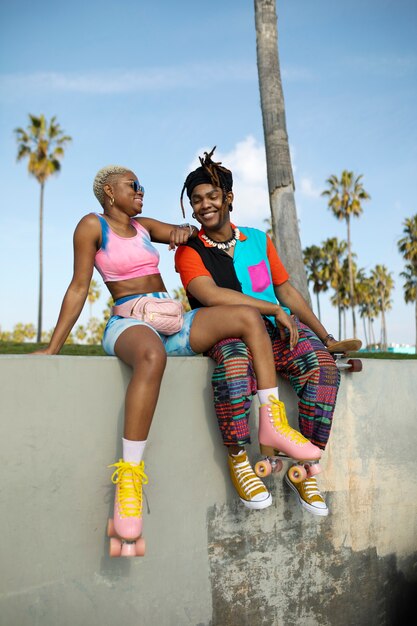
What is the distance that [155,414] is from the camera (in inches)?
110

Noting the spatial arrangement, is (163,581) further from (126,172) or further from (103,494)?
(126,172)

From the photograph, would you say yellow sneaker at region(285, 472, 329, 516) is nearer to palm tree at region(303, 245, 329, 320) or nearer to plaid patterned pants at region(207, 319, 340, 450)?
plaid patterned pants at region(207, 319, 340, 450)

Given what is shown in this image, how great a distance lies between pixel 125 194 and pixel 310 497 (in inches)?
74.9

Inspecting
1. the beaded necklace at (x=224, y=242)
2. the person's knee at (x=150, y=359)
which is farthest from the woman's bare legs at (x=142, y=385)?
the beaded necklace at (x=224, y=242)

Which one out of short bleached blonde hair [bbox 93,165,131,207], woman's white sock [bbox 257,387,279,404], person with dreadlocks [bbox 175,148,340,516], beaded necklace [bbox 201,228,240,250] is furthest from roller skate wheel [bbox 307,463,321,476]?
short bleached blonde hair [bbox 93,165,131,207]

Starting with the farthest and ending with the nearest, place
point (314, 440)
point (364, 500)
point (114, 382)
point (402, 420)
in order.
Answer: point (402, 420) < point (364, 500) < point (314, 440) < point (114, 382)

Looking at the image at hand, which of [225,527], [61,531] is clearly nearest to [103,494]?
[61,531]

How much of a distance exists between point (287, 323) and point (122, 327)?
0.86 m

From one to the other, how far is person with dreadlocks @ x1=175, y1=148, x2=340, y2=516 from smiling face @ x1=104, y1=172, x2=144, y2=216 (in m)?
0.29

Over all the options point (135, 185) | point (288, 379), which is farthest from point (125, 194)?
point (288, 379)

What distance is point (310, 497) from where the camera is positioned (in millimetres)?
2893

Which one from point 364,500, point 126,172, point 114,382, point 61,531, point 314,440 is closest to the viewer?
point 61,531

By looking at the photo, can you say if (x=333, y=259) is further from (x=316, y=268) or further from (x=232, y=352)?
(x=232, y=352)

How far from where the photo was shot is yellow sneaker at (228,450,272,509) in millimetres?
2641
